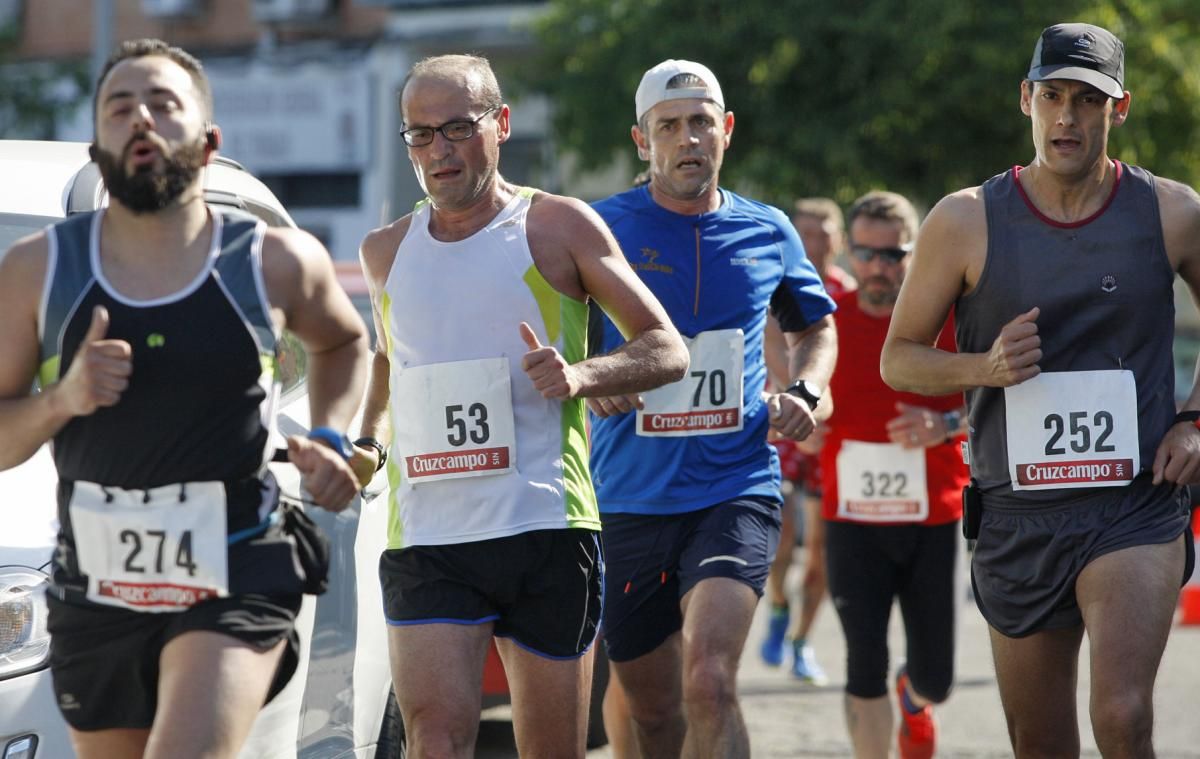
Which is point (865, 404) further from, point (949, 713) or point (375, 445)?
point (375, 445)

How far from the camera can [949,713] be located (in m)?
8.62

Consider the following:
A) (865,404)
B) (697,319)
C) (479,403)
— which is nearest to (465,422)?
(479,403)

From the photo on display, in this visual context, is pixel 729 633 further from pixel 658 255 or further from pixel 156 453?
pixel 156 453

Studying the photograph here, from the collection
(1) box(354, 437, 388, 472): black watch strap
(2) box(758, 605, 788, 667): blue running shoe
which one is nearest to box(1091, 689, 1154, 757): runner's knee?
(1) box(354, 437, 388, 472): black watch strap

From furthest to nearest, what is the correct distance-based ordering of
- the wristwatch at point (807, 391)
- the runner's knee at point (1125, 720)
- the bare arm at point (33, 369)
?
the wristwatch at point (807, 391) → the runner's knee at point (1125, 720) → the bare arm at point (33, 369)

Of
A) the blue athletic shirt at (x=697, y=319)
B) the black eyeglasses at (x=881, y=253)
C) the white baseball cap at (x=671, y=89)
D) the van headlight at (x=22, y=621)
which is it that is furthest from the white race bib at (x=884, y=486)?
the van headlight at (x=22, y=621)

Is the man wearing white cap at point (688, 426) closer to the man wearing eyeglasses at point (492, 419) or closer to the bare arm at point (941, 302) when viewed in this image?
the bare arm at point (941, 302)

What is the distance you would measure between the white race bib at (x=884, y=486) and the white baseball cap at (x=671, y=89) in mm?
1753

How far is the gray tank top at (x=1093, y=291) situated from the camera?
4.84m

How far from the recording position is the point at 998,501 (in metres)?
5.01

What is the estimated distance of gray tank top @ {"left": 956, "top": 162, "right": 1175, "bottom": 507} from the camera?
484 centimetres

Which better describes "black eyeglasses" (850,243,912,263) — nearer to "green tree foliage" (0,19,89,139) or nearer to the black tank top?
the black tank top

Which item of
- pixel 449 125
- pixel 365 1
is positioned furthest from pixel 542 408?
pixel 365 1

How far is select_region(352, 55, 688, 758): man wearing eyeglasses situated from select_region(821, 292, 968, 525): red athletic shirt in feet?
8.49
